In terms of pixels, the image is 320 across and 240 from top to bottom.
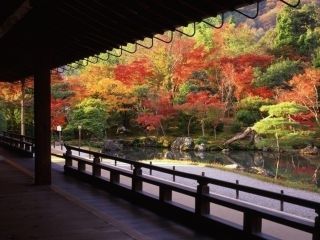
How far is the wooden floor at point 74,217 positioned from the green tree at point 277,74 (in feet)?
79.6

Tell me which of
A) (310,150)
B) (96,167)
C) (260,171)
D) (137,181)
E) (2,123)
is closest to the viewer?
(137,181)

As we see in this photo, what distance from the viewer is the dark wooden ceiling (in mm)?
5152

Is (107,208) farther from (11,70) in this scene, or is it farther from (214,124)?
(214,124)

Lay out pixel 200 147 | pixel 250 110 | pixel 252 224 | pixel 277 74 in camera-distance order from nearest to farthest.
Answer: pixel 252 224
pixel 200 147
pixel 250 110
pixel 277 74

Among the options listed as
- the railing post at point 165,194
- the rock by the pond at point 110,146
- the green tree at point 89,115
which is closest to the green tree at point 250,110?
the rock by the pond at point 110,146

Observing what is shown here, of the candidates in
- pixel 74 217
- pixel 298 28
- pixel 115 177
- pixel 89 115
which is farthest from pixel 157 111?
pixel 74 217

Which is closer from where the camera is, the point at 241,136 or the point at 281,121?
the point at 281,121

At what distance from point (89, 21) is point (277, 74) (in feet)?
87.6

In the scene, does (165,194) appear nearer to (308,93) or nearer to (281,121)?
(281,121)

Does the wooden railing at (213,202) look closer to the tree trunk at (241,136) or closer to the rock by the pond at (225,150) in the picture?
the rock by the pond at (225,150)

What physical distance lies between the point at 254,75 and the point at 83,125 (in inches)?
523

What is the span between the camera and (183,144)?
3077 centimetres

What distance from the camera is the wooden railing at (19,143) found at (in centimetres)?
1658

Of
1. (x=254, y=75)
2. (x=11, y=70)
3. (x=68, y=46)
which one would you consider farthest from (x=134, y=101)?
(x=68, y=46)
